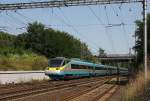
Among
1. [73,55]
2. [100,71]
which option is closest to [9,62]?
[100,71]

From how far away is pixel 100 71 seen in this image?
8681 cm

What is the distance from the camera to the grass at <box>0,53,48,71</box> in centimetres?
5963

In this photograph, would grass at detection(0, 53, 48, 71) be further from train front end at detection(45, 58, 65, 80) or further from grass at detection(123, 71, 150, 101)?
grass at detection(123, 71, 150, 101)

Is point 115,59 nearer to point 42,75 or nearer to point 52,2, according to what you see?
point 42,75

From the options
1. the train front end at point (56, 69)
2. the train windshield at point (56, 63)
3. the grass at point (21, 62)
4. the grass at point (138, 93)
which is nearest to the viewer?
the grass at point (138, 93)

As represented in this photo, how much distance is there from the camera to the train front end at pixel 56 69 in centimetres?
4997

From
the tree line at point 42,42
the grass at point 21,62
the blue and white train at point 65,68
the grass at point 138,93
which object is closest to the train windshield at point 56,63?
the blue and white train at point 65,68

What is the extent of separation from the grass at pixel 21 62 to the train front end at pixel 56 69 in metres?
8.44

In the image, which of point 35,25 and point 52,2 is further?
point 35,25

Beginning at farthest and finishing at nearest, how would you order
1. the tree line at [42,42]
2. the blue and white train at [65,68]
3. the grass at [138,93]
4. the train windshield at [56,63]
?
the tree line at [42,42] < the train windshield at [56,63] < the blue and white train at [65,68] < the grass at [138,93]

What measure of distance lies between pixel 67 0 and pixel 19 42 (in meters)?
57.8

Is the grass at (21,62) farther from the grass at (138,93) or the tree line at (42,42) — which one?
the grass at (138,93)

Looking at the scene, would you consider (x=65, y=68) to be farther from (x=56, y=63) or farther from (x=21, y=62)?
(x=21, y=62)

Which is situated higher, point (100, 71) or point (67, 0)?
point (67, 0)
